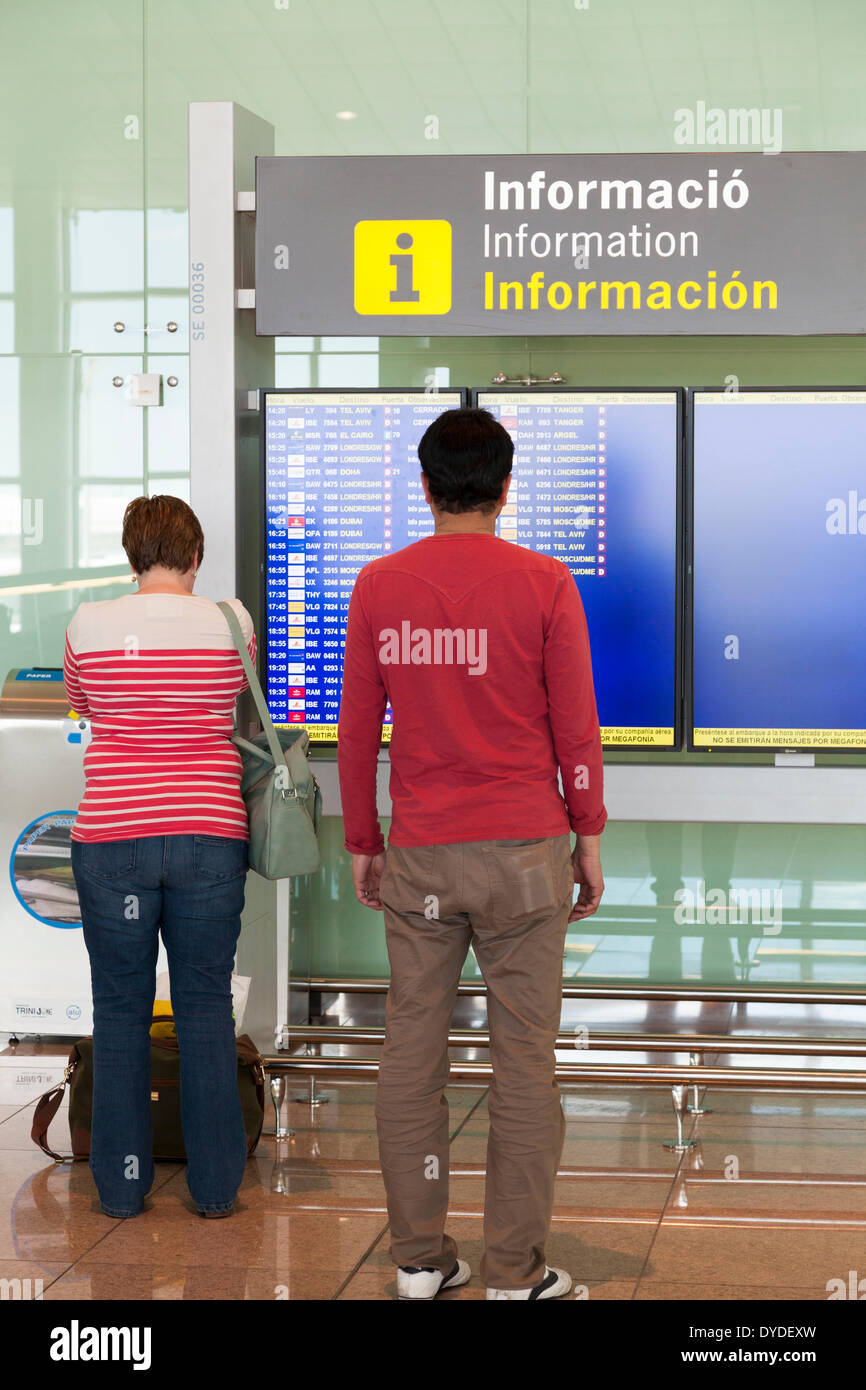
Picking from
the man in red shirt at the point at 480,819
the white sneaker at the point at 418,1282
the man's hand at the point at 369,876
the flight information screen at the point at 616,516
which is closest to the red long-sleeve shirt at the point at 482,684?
the man in red shirt at the point at 480,819

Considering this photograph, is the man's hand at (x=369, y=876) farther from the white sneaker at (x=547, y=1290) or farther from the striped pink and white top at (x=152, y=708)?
the white sneaker at (x=547, y=1290)

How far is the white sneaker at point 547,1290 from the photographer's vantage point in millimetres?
2570

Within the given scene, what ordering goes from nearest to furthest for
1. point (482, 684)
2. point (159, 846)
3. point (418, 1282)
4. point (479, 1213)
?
point (482, 684)
point (418, 1282)
point (159, 846)
point (479, 1213)

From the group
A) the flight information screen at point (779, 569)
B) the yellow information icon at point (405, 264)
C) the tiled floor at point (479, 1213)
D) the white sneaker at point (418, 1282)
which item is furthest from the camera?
the flight information screen at point (779, 569)

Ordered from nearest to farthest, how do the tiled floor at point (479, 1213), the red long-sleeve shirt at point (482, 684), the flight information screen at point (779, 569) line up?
the red long-sleeve shirt at point (482, 684) → the tiled floor at point (479, 1213) → the flight information screen at point (779, 569)

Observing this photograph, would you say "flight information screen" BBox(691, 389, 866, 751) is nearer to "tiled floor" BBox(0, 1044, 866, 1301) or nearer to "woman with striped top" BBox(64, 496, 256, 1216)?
"tiled floor" BBox(0, 1044, 866, 1301)

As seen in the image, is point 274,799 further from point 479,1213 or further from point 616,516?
point 616,516

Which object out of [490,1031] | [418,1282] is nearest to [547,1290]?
[418,1282]

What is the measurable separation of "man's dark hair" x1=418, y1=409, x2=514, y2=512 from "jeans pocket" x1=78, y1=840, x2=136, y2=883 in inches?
41.4

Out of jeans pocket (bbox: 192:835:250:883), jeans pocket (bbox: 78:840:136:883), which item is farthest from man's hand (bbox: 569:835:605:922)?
jeans pocket (bbox: 78:840:136:883)

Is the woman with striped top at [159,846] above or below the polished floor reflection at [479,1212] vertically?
above

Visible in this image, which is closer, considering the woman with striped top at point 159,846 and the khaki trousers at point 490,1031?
the khaki trousers at point 490,1031

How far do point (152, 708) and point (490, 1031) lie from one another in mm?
1035

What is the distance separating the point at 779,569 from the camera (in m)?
3.64
